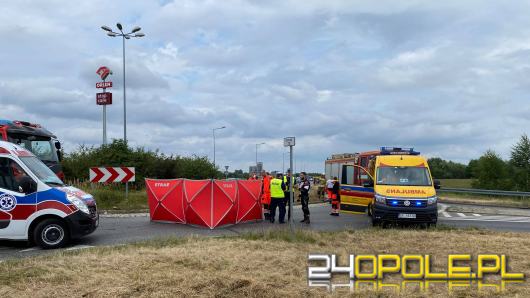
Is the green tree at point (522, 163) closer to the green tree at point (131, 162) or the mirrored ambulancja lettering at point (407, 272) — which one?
the green tree at point (131, 162)

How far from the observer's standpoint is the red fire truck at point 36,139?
16.5 meters

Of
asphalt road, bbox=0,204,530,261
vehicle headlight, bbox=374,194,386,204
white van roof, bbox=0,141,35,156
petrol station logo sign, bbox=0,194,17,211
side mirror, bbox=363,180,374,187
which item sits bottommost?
asphalt road, bbox=0,204,530,261

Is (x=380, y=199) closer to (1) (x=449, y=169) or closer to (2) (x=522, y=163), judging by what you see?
(2) (x=522, y=163)

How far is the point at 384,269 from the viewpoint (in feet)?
26.7

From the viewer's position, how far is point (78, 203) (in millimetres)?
11250

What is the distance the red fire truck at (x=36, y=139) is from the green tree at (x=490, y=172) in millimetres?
60070

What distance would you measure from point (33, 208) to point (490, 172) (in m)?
68.2

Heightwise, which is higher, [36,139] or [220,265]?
[36,139]

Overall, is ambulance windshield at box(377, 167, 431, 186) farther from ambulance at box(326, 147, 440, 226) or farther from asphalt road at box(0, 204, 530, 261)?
asphalt road at box(0, 204, 530, 261)

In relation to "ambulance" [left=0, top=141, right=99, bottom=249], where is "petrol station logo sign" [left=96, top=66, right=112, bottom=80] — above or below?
above

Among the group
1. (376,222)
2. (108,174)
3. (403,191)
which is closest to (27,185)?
(376,222)

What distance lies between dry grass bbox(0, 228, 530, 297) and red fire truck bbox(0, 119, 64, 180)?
821cm

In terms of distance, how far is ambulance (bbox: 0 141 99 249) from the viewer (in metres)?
10.8

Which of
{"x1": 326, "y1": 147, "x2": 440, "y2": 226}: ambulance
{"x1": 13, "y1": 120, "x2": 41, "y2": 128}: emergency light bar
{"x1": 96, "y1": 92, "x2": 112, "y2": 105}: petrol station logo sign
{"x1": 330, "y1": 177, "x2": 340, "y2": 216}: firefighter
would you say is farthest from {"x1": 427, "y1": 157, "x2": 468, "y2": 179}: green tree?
{"x1": 13, "y1": 120, "x2": 41, "y2": 128}: emergency light bar
